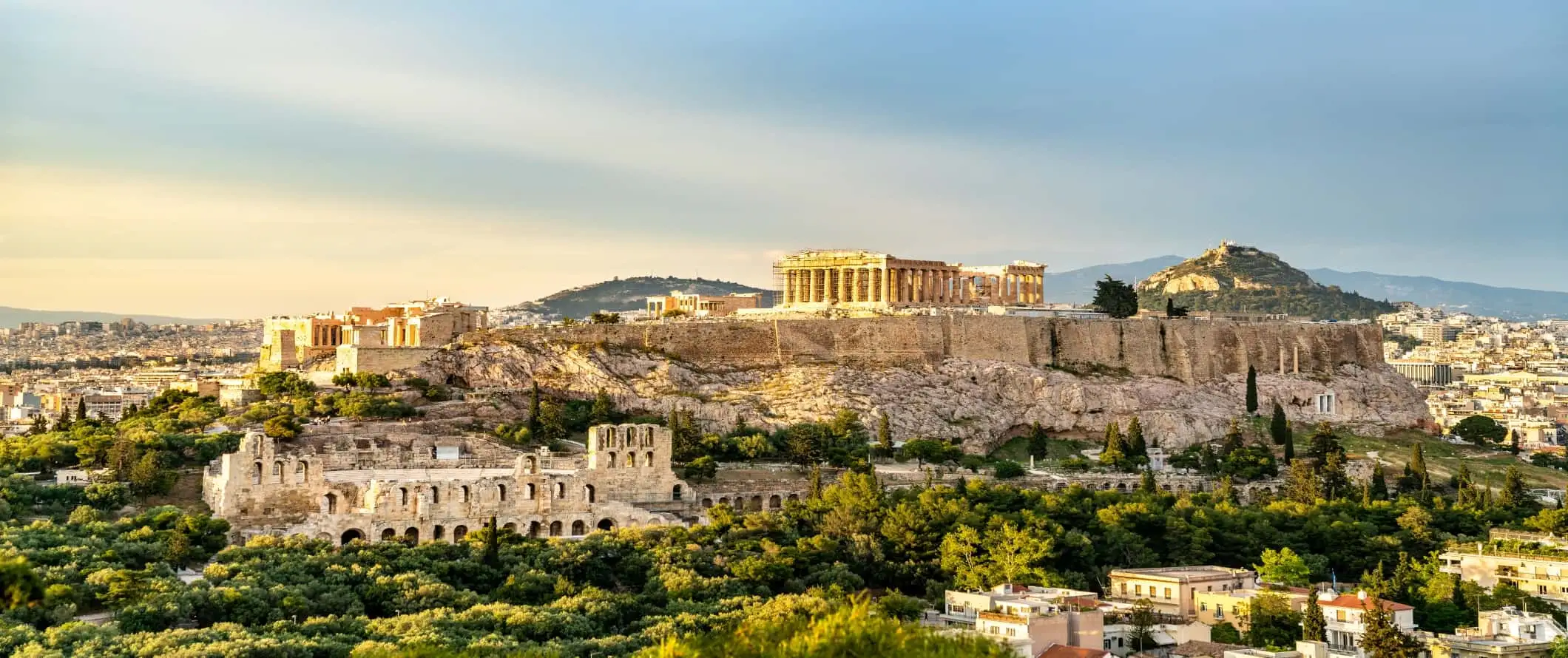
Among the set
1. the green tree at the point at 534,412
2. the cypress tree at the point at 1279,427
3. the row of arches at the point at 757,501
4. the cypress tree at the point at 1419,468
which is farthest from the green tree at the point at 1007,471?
the cypress tree at the point at 1419,468

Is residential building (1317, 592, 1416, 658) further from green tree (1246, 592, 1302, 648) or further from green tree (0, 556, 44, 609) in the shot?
green tree (0, 556, 44, 609)

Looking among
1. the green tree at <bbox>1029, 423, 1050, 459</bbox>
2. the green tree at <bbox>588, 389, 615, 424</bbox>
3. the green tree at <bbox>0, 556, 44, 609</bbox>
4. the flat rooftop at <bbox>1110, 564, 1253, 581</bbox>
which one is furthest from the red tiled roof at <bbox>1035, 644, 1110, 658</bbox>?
the green tree at <bbox>1029, 423, 1050, 459</bbox>

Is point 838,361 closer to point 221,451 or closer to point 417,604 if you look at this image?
point 221,451

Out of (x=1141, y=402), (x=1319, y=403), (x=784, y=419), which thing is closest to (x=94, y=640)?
(x=784, y=419)

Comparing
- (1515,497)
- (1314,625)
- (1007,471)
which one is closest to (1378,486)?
(1515,497)

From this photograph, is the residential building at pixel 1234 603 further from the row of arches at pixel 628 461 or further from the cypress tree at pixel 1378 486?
the cypress tree at pixel 1378 486

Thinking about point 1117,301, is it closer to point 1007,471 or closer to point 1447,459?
point 1447,459
